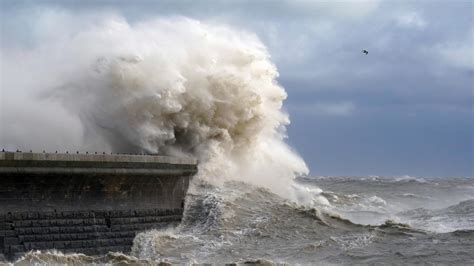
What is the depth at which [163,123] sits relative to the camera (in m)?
18.0

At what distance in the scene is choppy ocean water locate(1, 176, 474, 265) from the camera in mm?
12797

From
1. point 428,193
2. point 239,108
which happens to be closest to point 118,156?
point 239,108

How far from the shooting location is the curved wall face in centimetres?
A: 1230

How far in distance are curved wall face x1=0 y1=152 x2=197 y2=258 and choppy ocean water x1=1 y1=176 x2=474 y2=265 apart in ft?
1.05

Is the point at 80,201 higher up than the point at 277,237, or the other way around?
the point at 80,201

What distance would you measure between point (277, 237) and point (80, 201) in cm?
342

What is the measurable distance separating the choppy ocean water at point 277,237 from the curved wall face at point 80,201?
12.6 inches

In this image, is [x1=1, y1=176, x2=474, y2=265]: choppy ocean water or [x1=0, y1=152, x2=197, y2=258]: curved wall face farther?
[x1=1, y1=176, x2=474, y2=265]: choppy ocean water

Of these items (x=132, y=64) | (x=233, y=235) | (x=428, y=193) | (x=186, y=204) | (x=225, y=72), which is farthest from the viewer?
(x=428, y=193)

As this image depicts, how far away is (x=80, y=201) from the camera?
43.9ft

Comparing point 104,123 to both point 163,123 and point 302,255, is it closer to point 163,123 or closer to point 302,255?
point 163,123

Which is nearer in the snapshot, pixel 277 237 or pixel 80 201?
pixel 80 201

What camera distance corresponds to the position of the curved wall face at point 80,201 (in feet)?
40.4

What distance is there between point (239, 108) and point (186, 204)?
4.32 metres
